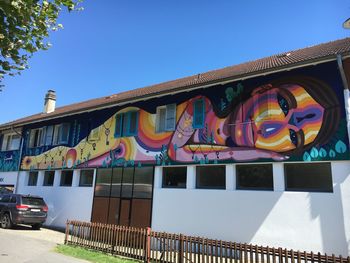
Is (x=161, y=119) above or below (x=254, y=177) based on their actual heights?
above

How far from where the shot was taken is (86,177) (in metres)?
17.3

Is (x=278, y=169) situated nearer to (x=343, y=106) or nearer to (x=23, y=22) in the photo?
(x=343, y=106)

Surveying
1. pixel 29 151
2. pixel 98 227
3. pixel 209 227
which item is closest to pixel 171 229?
pixel 209 227

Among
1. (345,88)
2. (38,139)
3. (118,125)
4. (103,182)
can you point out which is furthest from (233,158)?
(38,139)

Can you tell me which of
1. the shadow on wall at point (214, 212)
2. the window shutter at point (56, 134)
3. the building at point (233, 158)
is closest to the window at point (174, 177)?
the building at point (233, 158)

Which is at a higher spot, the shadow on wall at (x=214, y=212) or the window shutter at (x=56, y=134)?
the window shutter at (x=56, y=134)

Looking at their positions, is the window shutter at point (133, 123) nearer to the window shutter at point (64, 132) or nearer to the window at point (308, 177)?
the window shutter at point (64, 132)

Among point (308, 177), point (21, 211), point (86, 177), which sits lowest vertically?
point (21, 211)

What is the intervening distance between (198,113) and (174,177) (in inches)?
113

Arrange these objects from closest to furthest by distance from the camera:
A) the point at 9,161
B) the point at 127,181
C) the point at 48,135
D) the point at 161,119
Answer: the point at 161,119, the point at 127,181, the point at 48,135, the point at 9,161

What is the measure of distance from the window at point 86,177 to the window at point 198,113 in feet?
23.1

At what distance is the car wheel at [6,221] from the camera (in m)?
15.8

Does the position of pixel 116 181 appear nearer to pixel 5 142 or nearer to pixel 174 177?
pixel 174 177

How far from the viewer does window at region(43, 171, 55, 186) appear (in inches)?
766
